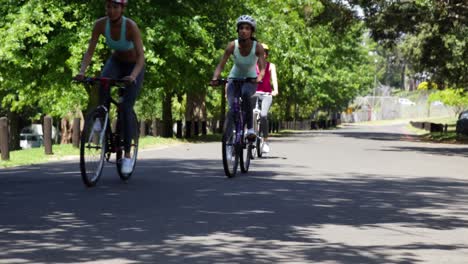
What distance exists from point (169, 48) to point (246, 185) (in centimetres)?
1772

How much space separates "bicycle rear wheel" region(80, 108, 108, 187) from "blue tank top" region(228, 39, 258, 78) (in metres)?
2.46

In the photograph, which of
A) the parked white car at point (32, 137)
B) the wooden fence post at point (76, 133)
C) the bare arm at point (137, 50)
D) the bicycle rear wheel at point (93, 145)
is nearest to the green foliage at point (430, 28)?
the wooden fence post at point (76, 133)

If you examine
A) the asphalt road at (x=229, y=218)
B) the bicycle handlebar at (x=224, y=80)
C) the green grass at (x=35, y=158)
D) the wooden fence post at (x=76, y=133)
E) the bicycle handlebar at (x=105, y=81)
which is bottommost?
the asphalt road at (x=229, y=218)

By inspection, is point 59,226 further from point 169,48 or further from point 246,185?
point 169,48

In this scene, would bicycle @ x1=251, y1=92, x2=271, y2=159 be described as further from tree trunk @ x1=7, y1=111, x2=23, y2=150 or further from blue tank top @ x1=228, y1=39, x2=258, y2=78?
tree trunk @ x1=7, y1=111, x2=23, y2=150

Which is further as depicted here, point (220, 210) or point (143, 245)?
point (220, 210)

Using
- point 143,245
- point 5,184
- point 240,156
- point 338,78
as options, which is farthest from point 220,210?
point 338,78

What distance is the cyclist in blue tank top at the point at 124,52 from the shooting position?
9828mm

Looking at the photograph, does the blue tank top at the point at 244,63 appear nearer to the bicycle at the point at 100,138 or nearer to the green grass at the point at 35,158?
the bicycle at the point at 100,138

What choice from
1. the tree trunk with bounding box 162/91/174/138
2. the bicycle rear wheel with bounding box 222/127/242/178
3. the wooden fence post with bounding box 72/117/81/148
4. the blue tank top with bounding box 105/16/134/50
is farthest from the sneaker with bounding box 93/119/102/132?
the tree trunk with bounding box 162/91/174/138

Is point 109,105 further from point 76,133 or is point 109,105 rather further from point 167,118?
point 167,118

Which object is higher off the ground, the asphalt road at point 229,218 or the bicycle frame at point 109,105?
the bicycle frame at point 109,105

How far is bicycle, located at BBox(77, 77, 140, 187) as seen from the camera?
32.0 feet

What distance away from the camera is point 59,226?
6.93 metres
